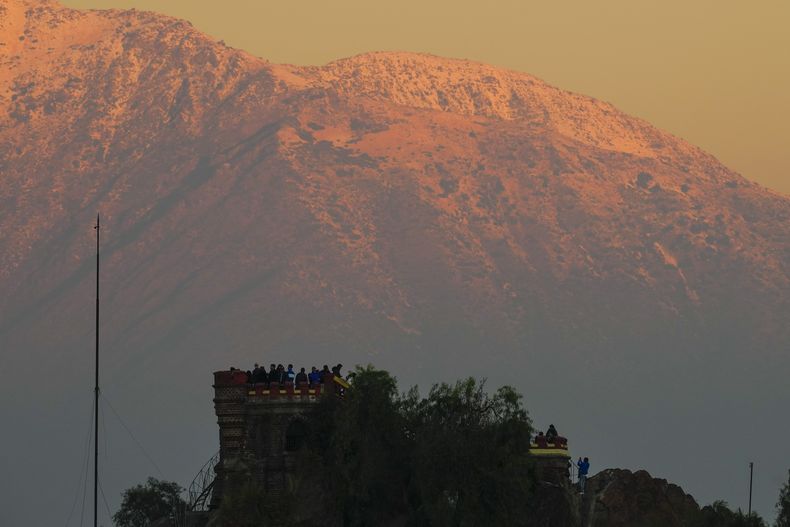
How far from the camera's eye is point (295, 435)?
14550 centimetres

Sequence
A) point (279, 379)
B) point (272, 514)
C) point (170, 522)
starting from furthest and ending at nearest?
point (170, 522), point (279, 379), point (272, 514)

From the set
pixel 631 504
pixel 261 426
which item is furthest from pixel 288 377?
pixel 631 504

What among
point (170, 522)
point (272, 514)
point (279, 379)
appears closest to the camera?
point (272, 514)

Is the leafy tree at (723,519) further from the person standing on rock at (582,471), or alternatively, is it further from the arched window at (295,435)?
the arched window at (295,435)

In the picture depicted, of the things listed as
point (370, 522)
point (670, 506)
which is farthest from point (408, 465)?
point (670, 506)

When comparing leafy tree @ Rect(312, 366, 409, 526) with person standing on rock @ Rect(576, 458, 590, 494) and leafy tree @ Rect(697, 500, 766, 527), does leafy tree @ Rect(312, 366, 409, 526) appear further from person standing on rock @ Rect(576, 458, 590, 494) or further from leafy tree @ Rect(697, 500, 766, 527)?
leafy tree @ Rect(697, 500, 766, 527)

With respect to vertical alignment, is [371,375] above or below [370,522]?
above

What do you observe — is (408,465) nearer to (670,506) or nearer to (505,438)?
(505,438)

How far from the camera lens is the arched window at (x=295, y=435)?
14525cm

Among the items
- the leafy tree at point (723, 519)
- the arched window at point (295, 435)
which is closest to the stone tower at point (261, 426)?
the arched window at point (295, 435)

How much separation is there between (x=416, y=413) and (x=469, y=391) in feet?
11.5

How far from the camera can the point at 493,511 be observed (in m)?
138

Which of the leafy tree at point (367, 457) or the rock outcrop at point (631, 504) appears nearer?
the leafy tree at point (367, 457)

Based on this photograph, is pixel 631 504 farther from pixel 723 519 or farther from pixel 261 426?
pixel 261 426
